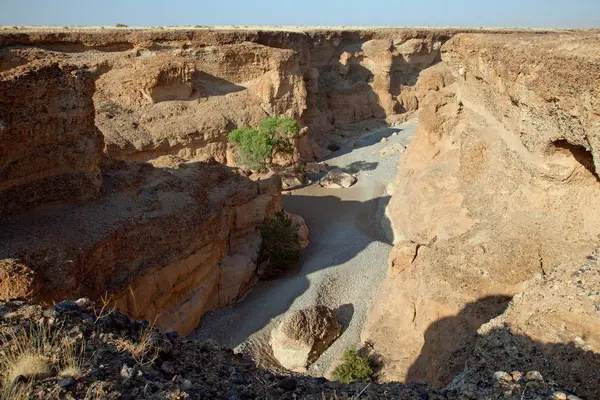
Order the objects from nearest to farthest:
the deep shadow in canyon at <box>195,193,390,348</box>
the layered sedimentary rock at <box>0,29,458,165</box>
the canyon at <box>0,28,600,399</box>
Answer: the canyon at <box>0,28,600,399</box>, the deep shadow in canyon at <box>195,193,390,348</box>, the layered sedimentary rock at <box>0,29,458,165</box>

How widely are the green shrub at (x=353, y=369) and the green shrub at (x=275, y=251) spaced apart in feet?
16.9

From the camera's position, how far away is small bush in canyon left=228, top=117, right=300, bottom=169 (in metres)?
21.9

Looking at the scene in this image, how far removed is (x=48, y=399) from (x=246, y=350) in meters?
7.67

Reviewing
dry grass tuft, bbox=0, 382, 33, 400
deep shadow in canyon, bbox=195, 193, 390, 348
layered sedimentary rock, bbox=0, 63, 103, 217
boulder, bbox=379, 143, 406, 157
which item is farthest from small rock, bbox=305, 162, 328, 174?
dry grass tuft, bbox=0, 382, 33, 400

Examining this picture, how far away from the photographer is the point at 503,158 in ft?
33.0

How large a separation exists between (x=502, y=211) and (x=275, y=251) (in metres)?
7.46

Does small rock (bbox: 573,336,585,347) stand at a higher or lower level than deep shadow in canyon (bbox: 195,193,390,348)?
higher

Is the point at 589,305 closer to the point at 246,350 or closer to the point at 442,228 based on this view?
the point at 442,228

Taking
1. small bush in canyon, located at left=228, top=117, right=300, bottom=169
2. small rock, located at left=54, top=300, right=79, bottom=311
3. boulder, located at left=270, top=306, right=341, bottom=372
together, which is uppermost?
small rock, located at left=54, top=300, right=79, bottom=311

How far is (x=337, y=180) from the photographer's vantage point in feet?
75.4

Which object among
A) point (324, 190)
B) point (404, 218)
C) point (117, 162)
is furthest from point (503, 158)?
point (324, 190)

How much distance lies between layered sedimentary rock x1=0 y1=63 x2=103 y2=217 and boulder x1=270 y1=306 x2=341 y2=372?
5.71 m

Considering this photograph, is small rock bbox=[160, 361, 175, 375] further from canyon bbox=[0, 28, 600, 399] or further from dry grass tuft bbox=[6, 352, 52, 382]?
canyon bbox=[0, 28, 600, 399]

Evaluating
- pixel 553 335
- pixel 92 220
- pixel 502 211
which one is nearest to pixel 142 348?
pixel 553 335
